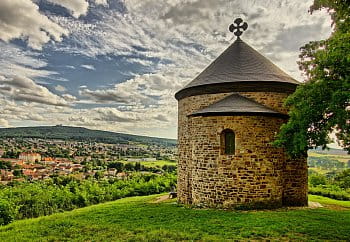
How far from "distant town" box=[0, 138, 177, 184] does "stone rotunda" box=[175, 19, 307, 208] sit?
124 feet

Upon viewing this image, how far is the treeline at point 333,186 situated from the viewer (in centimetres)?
859

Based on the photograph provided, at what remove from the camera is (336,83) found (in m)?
7.77

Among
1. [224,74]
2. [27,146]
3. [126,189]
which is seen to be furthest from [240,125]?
[27,146]

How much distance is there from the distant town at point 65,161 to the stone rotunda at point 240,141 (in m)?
37.7

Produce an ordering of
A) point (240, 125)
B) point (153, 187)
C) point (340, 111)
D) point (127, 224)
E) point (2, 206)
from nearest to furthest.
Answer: point (340, 111) → point (127, 224) → point (240, 125) → point (2, 206) → point (153, 187)

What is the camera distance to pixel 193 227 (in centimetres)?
905

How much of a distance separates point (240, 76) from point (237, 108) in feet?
6.66

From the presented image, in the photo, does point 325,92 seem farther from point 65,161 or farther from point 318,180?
point 65,161

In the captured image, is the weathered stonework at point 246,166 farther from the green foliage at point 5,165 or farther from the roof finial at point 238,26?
the green foliage at point 5,165

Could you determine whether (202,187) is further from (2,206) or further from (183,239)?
(2,206)

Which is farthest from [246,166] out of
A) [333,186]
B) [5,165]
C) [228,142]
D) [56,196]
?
[5,165]

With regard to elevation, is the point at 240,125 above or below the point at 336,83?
below

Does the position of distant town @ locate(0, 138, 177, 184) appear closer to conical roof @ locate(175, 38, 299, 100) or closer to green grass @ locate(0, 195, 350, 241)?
green grass @ locate(0, 195, 350, 241)

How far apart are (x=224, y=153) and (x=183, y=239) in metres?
A: 5.18
